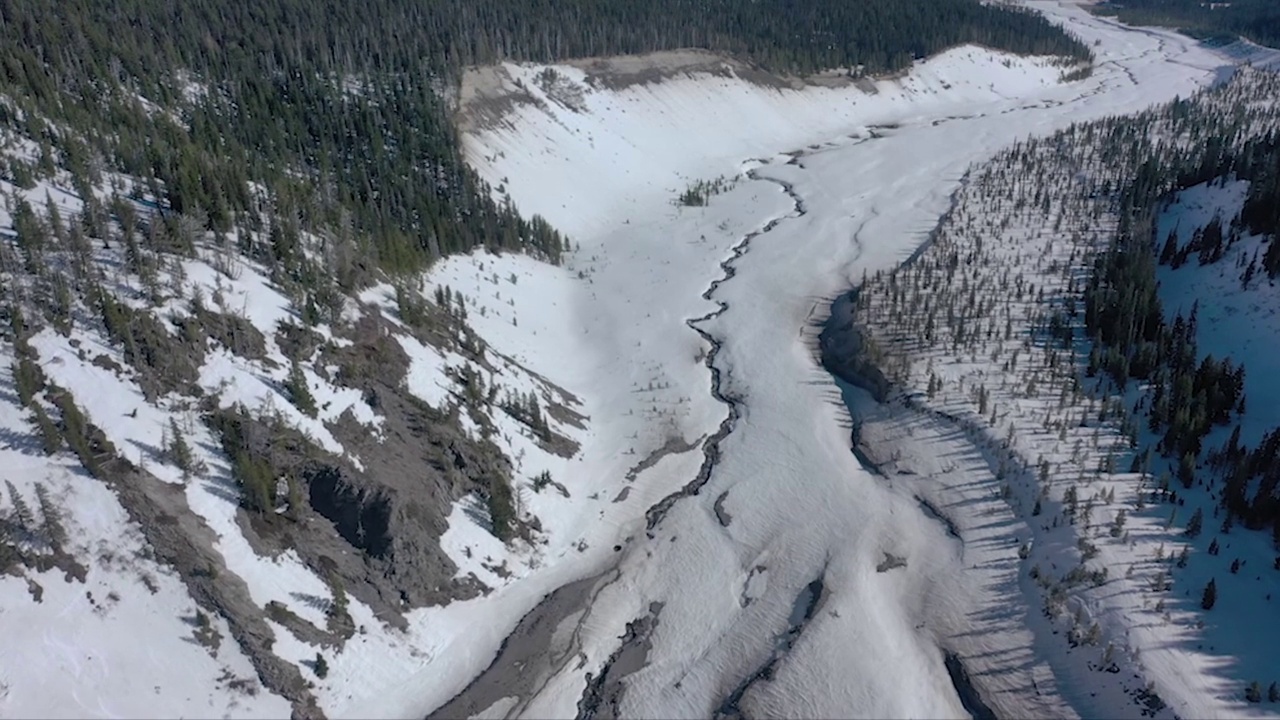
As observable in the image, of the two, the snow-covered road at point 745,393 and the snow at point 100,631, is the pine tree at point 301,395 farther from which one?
the snow-covered road at point 745,393

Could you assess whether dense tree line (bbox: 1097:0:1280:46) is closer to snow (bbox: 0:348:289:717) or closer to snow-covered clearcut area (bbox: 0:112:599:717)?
snow-covered clearcut area (bbox: 0:112:599:717)

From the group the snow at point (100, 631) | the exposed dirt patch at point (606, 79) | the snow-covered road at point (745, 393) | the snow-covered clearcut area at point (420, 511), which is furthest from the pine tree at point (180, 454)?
the exposed dirt patch at point (606, 79)

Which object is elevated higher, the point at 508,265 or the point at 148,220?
the point at 148,220

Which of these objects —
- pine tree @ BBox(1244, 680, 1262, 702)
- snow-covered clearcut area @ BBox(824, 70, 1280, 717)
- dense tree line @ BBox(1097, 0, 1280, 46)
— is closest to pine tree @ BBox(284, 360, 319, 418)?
snow-covered clearcut area @ BBox(824, 70, 1280, 717)

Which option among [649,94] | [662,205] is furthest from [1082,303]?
[649,94]

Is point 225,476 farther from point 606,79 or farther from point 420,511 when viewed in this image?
point 606,79

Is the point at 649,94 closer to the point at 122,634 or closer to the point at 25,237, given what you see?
the point at 25,237
